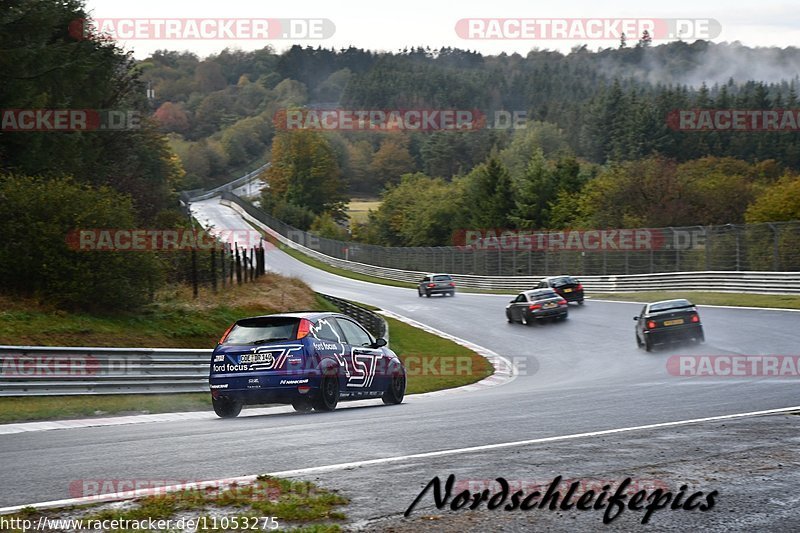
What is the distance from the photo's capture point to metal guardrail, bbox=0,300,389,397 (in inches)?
649

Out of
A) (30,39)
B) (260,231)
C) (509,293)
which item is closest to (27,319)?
(30,39)

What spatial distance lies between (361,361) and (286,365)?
169cm

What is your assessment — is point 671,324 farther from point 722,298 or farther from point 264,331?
point 722,298

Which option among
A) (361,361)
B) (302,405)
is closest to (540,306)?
(361,361)

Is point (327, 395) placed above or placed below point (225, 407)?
above

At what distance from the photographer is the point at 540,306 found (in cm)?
3900

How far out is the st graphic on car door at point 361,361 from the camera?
51.3 ft

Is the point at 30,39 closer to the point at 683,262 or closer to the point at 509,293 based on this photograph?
the point at 683,262

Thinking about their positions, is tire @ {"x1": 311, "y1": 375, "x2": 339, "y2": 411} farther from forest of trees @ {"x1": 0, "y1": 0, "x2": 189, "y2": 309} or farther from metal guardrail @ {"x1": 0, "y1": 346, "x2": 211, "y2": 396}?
forest of trees @ {"x1": 0, "y1": 0, "x2": 189, "y2": 309}

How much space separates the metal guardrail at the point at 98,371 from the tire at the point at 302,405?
13.1 feet

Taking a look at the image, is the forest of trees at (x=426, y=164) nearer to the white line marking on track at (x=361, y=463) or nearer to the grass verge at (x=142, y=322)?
the grass verge at (x=142, y=322)

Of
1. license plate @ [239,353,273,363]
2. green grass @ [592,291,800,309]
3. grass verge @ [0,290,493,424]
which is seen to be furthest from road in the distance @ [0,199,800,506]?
green grass @ [592,291,800,309]

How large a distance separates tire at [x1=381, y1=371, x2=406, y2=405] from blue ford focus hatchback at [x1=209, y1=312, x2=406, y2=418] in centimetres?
118

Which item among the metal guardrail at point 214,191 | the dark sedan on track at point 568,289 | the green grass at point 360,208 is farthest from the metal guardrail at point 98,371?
the green grass at point 360,208
